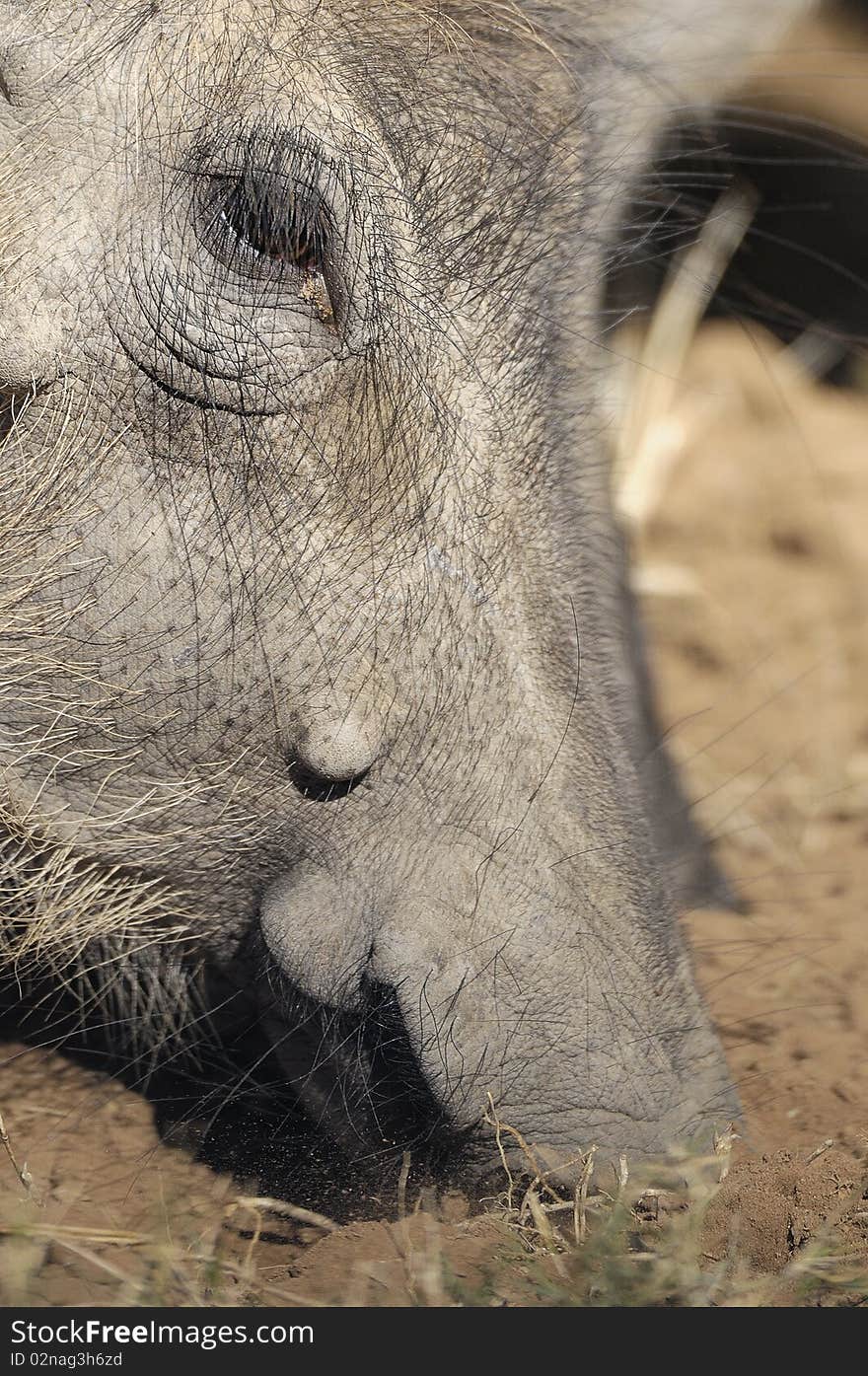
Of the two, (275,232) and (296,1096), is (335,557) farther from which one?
(296,1096)

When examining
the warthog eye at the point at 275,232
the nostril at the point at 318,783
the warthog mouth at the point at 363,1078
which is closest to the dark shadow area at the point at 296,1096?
the warthog mouth at the point at 363,1078

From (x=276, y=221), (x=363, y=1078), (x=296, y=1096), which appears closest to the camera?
(x=276, y=221)

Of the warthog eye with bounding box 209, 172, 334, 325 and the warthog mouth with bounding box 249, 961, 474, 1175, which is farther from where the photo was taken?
the warthog mouth with bounding box 249, 961, 474, 1175

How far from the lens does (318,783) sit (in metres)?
1.46

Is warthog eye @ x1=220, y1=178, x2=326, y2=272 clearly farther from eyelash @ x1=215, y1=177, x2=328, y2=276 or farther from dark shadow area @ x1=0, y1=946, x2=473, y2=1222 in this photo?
dark shadow area @ x1=0, y1=946, x2=473, y2=1222

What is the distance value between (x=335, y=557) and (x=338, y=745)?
19 cm

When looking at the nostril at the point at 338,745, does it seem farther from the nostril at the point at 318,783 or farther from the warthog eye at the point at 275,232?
the warthog eye at the point at 275,232

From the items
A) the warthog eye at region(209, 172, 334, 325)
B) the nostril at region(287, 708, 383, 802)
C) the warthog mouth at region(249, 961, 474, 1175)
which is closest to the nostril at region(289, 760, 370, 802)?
the nostril at region(287, 708, 383, 802)

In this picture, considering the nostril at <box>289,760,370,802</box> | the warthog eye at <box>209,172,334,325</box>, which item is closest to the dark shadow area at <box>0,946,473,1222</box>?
the nostril at <box>289,760,370,802</box>

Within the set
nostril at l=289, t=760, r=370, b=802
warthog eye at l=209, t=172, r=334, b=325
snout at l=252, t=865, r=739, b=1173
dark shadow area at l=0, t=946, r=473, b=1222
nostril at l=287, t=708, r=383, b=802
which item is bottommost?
dark shadow area at l=0, t=946, r=473, b=1222

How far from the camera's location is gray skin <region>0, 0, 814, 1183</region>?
1368 mm

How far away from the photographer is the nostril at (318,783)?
1451 mm

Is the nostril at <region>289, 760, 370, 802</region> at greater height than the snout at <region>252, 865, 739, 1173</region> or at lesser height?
greater

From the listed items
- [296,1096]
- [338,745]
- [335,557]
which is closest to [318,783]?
[338,745]
